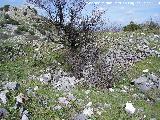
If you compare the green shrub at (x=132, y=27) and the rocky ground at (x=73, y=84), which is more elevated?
the rocky ground at (x=73, y=84)

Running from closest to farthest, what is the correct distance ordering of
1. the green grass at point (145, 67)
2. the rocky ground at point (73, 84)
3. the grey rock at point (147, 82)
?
the rocky ground at point (73, 84) → the grey rock at point (147, 82) → the green grass at point (145, 67)

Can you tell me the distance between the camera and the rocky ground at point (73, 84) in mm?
14789

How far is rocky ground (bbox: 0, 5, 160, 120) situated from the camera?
14.8m

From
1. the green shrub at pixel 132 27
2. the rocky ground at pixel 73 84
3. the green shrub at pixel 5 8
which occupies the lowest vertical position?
the green shrub at pixel 5 8

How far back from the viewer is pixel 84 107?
15164mm

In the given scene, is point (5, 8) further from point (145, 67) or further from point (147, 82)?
point (147, 82)

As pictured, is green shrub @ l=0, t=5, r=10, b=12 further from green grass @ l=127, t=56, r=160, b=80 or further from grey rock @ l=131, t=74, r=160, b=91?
grey rock @ l=131, t=74, r=160, b=91

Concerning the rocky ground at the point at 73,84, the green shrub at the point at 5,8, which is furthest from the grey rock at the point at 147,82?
the green shrub at the point at 5,8

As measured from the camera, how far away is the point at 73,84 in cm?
1744

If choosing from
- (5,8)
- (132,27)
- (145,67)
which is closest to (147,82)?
(145,67)

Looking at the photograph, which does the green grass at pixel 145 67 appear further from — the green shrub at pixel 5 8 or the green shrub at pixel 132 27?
the green shrub at pixel 5 8

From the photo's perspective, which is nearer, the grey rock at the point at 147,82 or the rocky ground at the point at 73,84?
the rocky ground at the point at 73,84

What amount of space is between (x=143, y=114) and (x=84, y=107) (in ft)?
7.18

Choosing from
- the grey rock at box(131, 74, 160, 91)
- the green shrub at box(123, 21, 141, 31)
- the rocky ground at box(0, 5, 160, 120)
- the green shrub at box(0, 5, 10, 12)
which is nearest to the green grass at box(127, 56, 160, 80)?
the rocky ground at box(0, 5, 160, 120)
